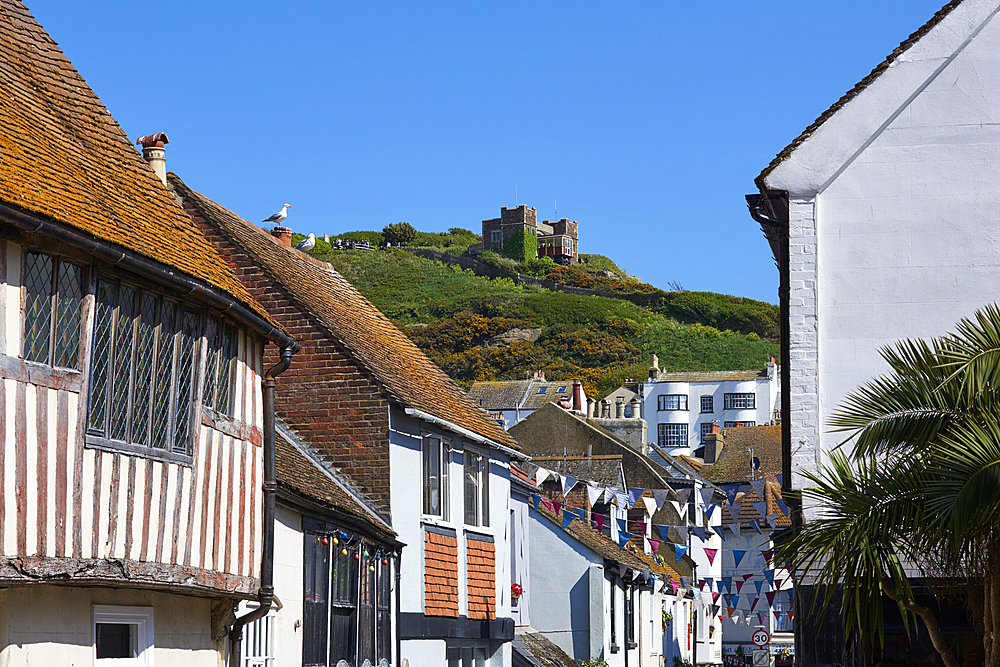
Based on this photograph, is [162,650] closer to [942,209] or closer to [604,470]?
[942,209]

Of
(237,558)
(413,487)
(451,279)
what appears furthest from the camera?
(451,279)

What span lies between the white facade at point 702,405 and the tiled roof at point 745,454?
30639mm

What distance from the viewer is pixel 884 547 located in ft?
33.8

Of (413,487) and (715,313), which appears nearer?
(413,487)

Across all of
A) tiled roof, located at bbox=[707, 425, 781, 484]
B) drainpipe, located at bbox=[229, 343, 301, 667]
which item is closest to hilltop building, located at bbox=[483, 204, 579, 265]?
tiled roof, located at bbox=[707, 425, 781, 484]

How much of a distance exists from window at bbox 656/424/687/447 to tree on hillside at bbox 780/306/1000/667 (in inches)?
3446

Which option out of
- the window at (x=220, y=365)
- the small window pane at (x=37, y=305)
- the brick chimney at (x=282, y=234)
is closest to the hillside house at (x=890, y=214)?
the window at (x=220, y=365)

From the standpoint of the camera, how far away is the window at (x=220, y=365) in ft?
36.8

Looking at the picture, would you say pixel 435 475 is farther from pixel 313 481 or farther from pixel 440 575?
pixel 313 481

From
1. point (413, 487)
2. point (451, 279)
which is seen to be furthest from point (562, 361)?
point (413, 487)

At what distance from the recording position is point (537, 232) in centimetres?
18200

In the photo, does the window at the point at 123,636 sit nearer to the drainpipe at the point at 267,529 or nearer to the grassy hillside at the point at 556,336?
the drainpipe at the point at 267,529

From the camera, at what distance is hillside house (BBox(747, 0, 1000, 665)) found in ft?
47.2

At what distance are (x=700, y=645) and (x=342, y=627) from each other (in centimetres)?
3217
